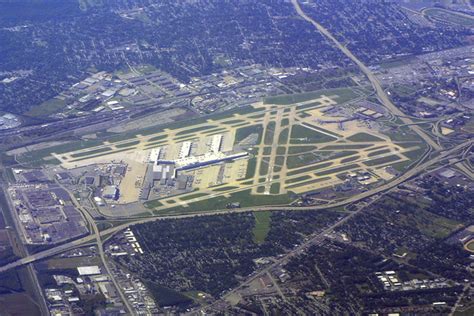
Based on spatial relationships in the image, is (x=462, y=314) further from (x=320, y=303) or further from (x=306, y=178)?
(x=306, y=178)

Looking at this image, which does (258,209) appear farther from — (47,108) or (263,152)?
(47,108)

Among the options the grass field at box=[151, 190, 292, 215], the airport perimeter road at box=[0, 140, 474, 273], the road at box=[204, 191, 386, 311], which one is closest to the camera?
the road at box=[204, 191, 386, 311]

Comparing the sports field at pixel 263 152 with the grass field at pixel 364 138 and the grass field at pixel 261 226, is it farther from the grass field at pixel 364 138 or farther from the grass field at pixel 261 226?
the grass field at pixel 261 226

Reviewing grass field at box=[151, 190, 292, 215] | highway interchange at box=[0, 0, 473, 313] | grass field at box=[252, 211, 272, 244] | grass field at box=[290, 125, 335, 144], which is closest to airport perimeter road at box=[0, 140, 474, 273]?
highway interchange at box=[0, 0, 473, 313]

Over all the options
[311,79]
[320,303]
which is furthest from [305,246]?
[311,79]

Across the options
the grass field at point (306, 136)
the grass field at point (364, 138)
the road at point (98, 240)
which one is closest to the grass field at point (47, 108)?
the road at point (98, 240)

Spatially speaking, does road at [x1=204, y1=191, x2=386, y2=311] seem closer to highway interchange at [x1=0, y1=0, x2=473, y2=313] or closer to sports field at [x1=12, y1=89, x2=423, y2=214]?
highway interchange at [x1=0, y1=0, x2=473, y2=313]

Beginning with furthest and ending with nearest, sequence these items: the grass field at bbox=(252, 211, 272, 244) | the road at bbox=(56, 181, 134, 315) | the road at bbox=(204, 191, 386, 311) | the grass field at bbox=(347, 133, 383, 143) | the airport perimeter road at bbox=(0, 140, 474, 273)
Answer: the grass field at bbox=(347, 133, 383, 143), the grass field at bbox=(252, 211, 272, 244), the airport perimeter road at bbox=(0, 140, 474, 273), the road at bbox=(204, 191, 386, 311), the road at bbox=(56, 181, 134, 315)
